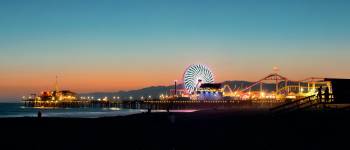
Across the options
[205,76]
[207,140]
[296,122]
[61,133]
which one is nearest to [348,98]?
[296,122]

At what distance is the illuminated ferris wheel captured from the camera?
534 ft

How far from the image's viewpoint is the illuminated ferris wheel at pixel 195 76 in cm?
16262

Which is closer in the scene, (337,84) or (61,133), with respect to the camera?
(61,133)

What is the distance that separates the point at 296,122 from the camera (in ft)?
68.8

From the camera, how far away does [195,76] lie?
165000 millimetres

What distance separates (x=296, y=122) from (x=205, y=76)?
14549 cm

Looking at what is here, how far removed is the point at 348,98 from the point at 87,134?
56.3ft

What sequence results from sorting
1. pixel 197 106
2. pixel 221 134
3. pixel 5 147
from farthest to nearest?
pixel 197 106
pixel 221 134
pixel 5 147

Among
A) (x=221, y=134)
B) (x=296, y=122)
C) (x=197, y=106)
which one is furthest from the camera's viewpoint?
(x=197, y=106)

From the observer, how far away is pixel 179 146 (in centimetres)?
1412

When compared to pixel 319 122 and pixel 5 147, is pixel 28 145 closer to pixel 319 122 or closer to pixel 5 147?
pixel 5 147

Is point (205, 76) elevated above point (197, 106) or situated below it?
above

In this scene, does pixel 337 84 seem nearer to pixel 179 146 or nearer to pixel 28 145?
pixel 179 146

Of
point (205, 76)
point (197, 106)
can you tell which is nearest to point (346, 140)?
point (197, 106)
